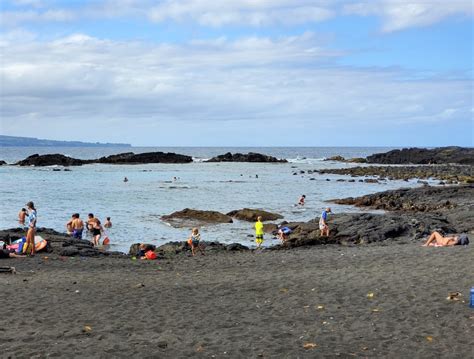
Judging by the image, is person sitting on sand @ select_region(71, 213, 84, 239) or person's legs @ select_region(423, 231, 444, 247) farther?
person sitting on sand @ select_region(71, 213, 84, 239)

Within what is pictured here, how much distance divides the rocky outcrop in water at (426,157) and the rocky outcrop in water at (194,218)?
3306 inches

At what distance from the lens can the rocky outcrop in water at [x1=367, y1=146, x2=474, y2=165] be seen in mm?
114250

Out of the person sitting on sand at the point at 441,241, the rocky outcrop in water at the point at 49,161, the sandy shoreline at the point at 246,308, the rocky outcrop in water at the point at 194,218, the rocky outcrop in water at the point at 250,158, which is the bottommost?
the rocky outcrop in water at the point at 194,218

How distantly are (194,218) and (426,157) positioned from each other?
3673 inches

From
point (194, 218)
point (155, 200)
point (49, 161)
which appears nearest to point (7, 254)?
point (194, 218)

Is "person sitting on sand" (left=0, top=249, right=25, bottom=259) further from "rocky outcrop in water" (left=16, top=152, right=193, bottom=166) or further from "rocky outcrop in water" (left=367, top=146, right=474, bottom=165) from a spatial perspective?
"rocky outcrop in water" (left=367, top=146, right=474, bottom=165)

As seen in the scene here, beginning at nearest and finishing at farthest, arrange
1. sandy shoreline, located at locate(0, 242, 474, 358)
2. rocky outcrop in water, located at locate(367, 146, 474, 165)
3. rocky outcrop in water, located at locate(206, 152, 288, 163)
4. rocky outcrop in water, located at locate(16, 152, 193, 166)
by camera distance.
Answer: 1. sandy shoreline, located at locate(0, 242, 474, 358)
2. rocky outcrop in water, located at locate(16, 152, 193, 166)
3. rocky outcrop in water, located at locate(367, 146, 474, 165)
4. rocky outcrop in water, located at locate(206, 152, 288, 163)

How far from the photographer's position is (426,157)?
393 feet

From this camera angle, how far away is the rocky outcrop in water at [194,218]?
34.5 meters

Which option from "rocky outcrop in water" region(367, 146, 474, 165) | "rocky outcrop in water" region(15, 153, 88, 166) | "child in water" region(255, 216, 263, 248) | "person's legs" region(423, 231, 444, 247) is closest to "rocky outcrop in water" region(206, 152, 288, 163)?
"rocky outcrop in water" region(367, 146, 474, 165)

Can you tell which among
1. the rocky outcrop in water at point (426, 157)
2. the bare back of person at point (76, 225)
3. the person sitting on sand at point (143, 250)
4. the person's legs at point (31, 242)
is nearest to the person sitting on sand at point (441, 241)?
the person sitting on sand at point (143, 250)

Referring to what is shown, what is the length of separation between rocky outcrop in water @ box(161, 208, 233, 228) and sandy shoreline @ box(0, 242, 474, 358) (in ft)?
49.5

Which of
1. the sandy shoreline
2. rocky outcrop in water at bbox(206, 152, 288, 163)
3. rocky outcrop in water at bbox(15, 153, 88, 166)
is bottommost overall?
the sandy shoreline

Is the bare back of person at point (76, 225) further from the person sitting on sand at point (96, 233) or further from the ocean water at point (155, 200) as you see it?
the ocean water at point (155, 200)
